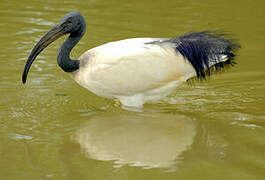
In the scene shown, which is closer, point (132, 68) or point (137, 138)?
point (137, 138)

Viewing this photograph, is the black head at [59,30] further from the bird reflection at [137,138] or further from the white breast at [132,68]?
the bird reflection at [137,138]

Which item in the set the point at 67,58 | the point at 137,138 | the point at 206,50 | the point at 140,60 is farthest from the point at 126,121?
the point at 206,50

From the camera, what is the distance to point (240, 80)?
7.53m

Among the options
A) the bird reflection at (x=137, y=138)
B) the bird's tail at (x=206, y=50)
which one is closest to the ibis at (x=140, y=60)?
the bird's tail at (x=206, y=50)

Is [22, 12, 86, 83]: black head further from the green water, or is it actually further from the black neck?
the green water

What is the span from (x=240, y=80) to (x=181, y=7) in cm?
396

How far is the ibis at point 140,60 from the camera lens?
6238 millimetres

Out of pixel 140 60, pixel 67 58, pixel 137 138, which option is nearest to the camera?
pixel 137 138

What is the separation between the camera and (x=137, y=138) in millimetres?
5840

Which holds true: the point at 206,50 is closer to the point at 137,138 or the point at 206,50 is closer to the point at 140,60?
the point at 140,60

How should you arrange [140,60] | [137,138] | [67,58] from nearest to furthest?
[137,138] < [140,60] < [67,58]

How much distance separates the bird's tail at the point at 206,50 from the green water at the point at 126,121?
67 cm

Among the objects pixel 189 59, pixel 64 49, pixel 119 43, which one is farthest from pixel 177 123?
pixel 64 49

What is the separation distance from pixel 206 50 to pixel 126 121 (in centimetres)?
133
